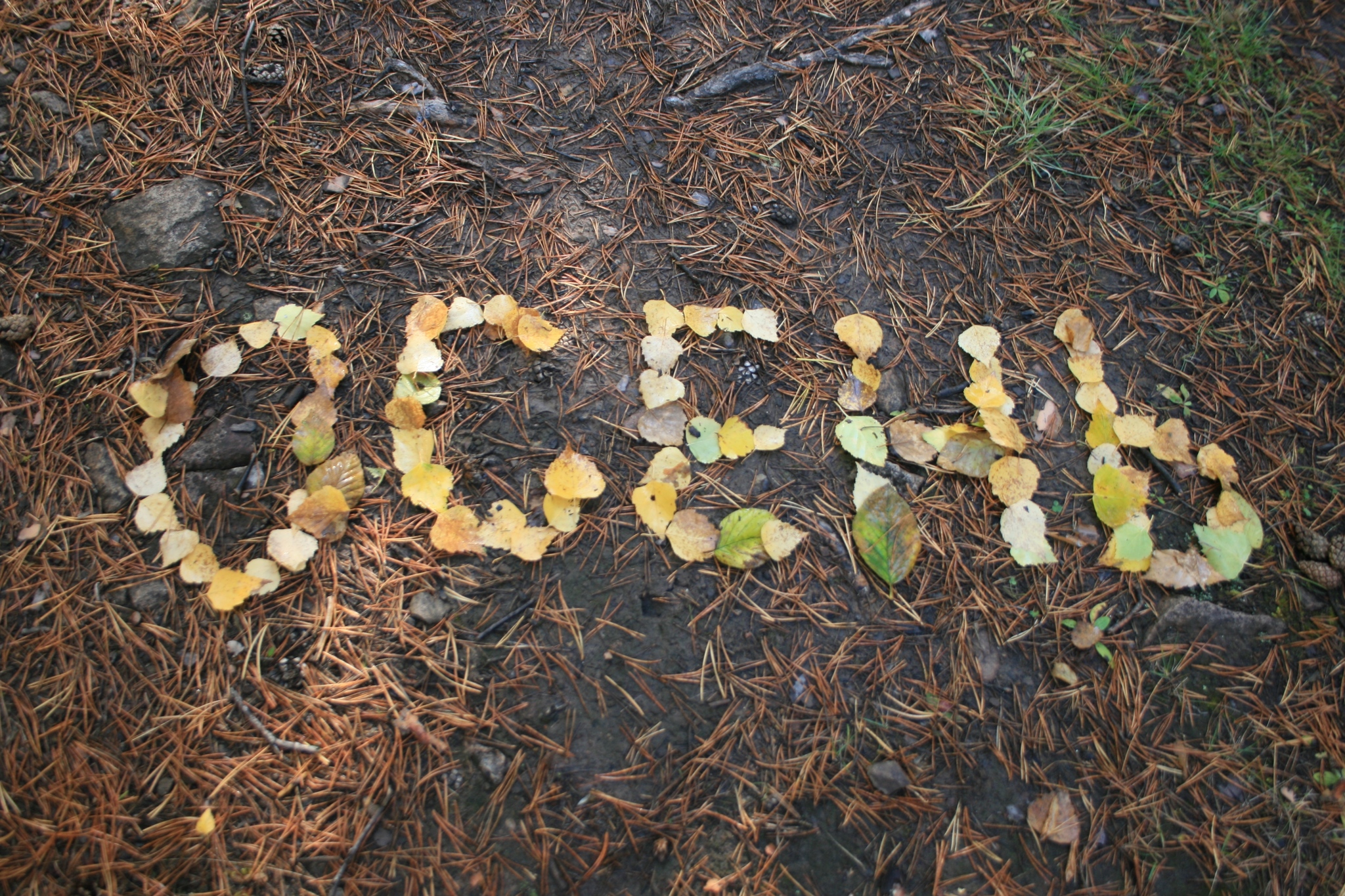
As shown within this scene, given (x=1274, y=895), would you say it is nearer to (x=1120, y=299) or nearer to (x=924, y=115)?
(x=1120, y=299)

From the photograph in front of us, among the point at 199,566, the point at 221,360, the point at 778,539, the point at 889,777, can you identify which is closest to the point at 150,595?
the point at 199,566

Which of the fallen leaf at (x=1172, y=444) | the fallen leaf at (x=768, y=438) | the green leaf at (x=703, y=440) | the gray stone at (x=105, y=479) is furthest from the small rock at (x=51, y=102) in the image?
the fallen leaf at (x=1172, y=444)

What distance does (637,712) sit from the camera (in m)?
1.59

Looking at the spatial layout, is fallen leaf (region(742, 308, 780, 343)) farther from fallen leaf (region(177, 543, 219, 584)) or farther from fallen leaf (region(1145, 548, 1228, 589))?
fallen leaf (region(177, 543, 219, 584))

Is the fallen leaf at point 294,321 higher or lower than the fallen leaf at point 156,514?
higher

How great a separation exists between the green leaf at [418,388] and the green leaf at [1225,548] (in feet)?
6.54

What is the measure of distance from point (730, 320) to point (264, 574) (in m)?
1.27

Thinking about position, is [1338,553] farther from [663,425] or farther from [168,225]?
[168,225]

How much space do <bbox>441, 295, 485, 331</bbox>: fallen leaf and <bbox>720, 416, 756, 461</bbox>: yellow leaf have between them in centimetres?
69

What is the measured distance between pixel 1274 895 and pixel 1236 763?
0.89 ft

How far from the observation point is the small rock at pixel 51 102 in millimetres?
1961

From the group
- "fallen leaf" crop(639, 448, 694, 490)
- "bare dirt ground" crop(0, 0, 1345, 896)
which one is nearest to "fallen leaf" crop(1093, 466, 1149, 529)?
"bare dirt ground" crop(0, 0, 1345, 896)

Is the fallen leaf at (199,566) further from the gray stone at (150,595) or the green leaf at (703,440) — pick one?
the green leaf at (703,440)

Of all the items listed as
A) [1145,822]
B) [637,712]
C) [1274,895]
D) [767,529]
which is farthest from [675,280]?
[1274,895]
